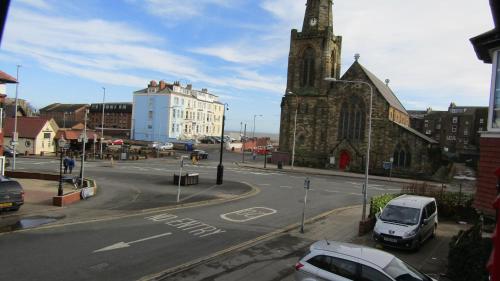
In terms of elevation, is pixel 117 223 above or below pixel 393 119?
below

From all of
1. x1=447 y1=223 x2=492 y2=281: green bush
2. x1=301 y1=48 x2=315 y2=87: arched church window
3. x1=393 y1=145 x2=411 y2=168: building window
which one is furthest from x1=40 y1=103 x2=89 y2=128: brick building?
x1=447 y1=223 x2=492 y2=281: green bush

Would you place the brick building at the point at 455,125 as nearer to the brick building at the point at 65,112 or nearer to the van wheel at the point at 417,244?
the brick building at the point at 65,112

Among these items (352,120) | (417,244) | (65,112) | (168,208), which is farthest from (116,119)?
(417,244)

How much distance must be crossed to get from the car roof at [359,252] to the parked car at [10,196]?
15822mm

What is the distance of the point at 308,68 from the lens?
2395 inches

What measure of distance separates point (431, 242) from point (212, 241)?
9.56 meters

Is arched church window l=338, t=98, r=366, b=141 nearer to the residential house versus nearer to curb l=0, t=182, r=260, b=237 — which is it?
curb l=0, t=182, r=260, b=237

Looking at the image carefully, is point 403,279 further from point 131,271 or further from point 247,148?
point 247,148

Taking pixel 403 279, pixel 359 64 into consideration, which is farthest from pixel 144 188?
pixel 359 64

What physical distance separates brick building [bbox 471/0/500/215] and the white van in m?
3.41

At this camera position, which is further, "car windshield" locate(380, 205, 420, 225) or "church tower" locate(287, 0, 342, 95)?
"church tower" locate(287, 0, 342, 95)

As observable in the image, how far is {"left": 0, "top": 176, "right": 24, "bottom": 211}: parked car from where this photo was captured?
20.8 m

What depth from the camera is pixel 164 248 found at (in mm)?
16297

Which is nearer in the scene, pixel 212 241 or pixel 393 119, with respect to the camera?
pixel 212 241
